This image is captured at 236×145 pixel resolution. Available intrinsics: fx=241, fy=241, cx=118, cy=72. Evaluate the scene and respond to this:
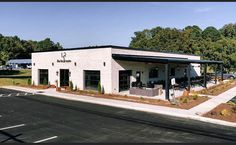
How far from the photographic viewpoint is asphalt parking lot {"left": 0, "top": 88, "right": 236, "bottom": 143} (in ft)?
39.3

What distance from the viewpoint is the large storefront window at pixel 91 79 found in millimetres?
29141

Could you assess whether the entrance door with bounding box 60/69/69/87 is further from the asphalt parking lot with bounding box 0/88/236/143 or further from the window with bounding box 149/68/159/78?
the asphalt parking lot with bounding box 0/88/236/143

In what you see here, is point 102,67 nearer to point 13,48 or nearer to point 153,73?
point 153,73

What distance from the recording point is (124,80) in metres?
29.6

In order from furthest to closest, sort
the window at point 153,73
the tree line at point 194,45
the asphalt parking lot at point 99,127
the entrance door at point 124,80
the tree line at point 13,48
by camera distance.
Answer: the tree line at point 13,48, the tree line at point 194,45, the window at point 153,73, the entrance door at point 124,80, the asphalt parking lot at point 99,127

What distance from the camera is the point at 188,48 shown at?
67.8 metres

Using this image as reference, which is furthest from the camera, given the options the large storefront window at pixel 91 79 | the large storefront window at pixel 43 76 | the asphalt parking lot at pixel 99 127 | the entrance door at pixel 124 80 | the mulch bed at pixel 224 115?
the large storefront window at pixel 43 76

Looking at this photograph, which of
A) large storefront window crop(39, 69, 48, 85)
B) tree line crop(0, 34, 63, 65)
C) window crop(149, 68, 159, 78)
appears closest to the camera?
window crop(149, 68, 159, 78)

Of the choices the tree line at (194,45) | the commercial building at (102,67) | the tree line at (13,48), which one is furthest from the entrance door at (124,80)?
the tree line at (13,48)

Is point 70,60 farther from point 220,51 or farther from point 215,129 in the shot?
point 220,51

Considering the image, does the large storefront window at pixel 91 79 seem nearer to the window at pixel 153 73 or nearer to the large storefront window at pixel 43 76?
the large storefront window at pixel 43 76

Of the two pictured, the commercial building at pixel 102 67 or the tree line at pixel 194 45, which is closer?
the commercial building at pixel 102 67

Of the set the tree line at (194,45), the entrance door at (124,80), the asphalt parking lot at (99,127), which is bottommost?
the asphalt parking lot at (99,127)

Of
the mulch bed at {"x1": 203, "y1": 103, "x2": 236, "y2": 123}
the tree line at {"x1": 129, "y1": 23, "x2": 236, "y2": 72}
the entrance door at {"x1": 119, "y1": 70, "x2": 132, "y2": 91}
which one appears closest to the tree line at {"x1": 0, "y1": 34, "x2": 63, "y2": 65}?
the entrance door at {"x1": 119, "y1": 70, "x2": 132, "y2": 91}
